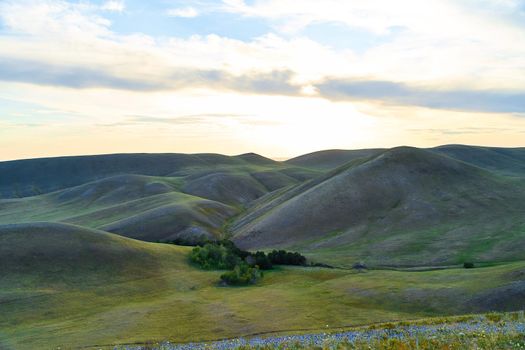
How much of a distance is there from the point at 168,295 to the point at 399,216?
225ft

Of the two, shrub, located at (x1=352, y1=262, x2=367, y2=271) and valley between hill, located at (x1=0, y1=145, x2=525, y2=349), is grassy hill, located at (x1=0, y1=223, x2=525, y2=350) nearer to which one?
valley between hill, located at (x1=0, y1=145, x2=525, y2=349)

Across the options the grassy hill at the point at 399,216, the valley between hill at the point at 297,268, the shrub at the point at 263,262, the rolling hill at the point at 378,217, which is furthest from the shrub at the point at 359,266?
the shrub at the point at 263,262

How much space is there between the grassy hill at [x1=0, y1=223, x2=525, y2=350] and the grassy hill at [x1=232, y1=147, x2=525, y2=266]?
27433 mm

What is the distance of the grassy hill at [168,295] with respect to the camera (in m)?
40.0

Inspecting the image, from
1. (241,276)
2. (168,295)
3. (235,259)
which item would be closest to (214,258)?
(235,259)

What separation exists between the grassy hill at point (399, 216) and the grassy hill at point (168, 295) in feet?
90.0

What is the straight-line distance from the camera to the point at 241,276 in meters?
62.5

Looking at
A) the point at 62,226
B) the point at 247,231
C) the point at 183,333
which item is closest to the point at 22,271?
the point at 62,226

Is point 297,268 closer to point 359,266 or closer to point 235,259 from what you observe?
point 235,259

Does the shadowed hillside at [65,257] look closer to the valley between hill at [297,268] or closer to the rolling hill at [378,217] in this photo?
the valley between hill at [297,268]

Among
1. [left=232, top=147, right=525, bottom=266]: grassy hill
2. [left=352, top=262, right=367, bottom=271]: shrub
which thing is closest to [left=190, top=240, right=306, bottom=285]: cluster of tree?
[left=352, top=262, right=367, bottom=271]: shrub

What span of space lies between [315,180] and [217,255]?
7786 centimetres

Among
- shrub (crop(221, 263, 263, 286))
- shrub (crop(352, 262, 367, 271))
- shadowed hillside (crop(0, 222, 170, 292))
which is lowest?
shrub (crop(352, 262, 367, 271))

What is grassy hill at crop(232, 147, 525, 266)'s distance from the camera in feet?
287
